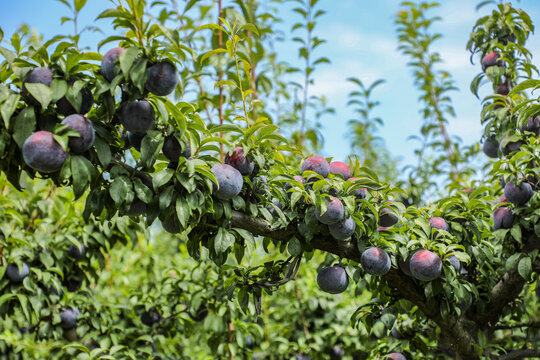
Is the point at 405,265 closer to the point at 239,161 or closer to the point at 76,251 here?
the point at 239,161

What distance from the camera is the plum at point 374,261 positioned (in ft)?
4.71

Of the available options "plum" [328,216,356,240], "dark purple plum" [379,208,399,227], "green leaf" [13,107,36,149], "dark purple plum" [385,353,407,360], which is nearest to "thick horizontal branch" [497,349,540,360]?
"dark purple plum" [385,353,407,360]

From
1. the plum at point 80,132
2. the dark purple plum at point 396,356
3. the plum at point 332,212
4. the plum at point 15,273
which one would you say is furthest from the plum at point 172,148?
the dark purple plum at point 396,356

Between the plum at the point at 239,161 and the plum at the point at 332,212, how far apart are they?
0.79 ft

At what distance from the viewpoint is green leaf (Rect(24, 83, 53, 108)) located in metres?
0.98

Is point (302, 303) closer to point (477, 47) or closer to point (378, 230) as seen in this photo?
point (378, 230)

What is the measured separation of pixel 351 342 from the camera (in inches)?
106

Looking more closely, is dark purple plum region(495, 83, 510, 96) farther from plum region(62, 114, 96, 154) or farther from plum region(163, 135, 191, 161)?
plum region(62, 114, 96, 154)

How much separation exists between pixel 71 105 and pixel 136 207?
0.98ft

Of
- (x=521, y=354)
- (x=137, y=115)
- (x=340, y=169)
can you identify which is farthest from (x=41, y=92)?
(x=521, y=354)

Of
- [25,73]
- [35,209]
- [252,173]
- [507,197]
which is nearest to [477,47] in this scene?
[507,197]

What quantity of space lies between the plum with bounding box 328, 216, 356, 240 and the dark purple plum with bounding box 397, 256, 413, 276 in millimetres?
286

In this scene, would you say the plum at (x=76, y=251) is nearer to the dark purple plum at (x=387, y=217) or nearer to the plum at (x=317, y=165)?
the plum at (x=317, y=165)

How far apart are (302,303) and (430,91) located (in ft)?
6.69
